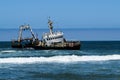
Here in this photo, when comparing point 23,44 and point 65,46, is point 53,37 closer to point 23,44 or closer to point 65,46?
point 65,46

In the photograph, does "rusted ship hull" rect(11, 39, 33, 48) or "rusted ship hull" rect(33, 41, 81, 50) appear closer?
"rusted ship hull" rect(33, 41, 81, 50)

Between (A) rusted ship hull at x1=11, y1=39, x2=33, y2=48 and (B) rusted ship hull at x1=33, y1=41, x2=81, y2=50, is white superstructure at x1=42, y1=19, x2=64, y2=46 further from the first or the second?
(A) rusted ship hull at x1=11, y1=39, x2=33, y2=48

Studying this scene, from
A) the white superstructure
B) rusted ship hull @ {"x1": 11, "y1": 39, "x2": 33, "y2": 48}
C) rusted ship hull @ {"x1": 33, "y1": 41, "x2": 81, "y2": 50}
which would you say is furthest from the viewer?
rusted ship hull @ {"x1": 11, "y1": 39, "x2": 33, "y2": 48}

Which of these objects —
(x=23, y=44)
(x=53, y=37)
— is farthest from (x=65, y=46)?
(x=23, y=44)

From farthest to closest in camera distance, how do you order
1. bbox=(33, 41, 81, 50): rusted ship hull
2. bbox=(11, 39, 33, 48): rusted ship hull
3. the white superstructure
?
1. bbox=(11, 39, 33, 48): rusted ship hull
2. bbox=(33, 41, 81, 50): rusted ship hull
3. the white superstructure

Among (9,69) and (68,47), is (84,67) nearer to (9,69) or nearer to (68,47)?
(9,69)

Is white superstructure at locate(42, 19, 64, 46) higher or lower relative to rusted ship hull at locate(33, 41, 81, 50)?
higher

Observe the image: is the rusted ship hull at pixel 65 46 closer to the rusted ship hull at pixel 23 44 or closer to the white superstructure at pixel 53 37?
the white superstructure at pixel 53 37

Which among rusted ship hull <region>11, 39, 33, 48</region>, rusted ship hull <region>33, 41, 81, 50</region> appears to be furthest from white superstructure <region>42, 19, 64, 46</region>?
rusted ship hull <region>11, 39, 33, 48</region>

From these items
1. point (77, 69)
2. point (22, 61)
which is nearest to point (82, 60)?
point (22, 61)

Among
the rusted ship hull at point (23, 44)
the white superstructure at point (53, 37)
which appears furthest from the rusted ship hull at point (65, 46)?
the rusted ship hull at point (23, 44)

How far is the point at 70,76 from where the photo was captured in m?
36.1

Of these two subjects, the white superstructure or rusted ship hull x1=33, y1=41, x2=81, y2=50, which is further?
rusted ship hull x1=33, y1=41, x2=81, y2=50

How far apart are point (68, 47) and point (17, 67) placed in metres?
35.2
